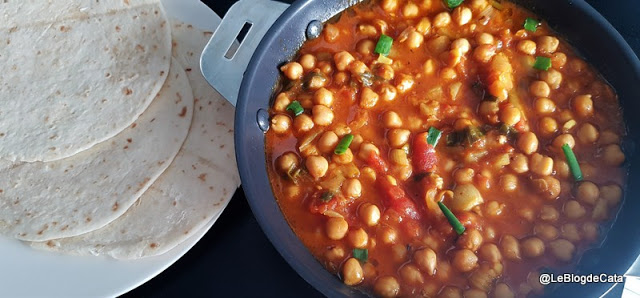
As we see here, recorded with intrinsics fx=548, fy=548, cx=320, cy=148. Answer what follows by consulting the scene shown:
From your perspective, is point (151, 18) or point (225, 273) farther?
point (151, 18)

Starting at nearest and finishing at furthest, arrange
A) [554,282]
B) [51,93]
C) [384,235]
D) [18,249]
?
[554,282] → [384,235] → [18,249] → [51,93]

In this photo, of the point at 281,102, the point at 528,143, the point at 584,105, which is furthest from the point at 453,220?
the point at 281,102

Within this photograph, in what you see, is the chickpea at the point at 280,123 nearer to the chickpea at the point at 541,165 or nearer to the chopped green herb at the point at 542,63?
the chickpea at the point at 541,165

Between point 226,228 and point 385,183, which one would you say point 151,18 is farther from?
point 385,183

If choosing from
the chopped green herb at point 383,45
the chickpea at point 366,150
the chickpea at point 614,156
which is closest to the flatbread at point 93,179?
the chickpea at point 366,150

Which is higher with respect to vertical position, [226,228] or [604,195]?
[604,195]

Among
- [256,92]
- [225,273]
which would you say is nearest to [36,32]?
[256,92]
